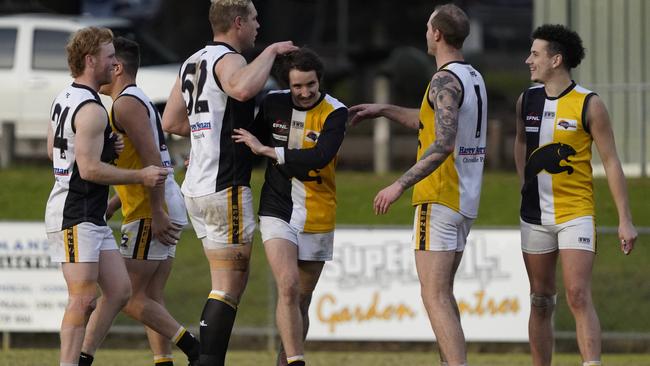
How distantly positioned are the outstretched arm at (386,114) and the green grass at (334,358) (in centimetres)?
318

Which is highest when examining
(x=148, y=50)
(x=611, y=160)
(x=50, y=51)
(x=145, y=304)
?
(x=148, y=50)

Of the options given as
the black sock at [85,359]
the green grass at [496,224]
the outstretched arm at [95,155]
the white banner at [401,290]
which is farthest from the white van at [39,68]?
the outstretched arm at [95,155]

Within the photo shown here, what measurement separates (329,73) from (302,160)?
20.6 meters

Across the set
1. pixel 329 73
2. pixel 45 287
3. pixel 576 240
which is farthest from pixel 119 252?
pixel 329 73

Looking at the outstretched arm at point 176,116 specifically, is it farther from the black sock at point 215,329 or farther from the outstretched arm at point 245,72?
the black sock at point 215,329

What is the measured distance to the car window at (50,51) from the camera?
17.8 metres

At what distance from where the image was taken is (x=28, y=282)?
12.1 meters

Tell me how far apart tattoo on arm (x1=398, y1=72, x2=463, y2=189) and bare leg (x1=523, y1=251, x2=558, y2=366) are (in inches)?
42.4

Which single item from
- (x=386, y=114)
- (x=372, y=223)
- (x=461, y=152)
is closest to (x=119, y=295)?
(x=386, y=114)

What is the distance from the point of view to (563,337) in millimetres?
12219

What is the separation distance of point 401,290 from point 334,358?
92 centimetres

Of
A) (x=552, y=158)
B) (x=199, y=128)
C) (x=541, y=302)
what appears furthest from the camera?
(x=541, y=302)

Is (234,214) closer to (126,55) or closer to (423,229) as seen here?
(423,229)

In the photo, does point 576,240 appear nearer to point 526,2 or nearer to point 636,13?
point 636,13
